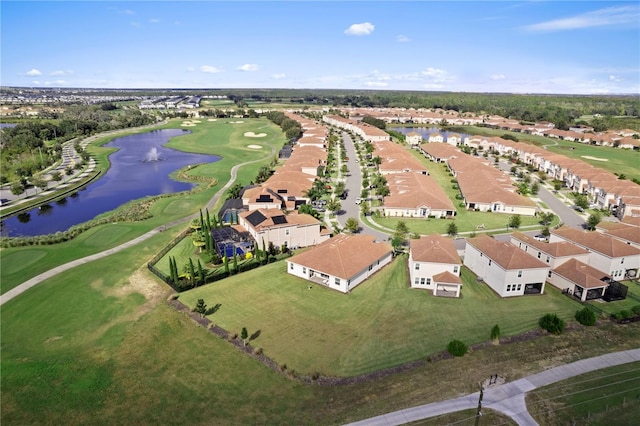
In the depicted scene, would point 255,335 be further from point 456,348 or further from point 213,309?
point 456,348

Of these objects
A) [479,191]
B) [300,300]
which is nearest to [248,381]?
[300,300]

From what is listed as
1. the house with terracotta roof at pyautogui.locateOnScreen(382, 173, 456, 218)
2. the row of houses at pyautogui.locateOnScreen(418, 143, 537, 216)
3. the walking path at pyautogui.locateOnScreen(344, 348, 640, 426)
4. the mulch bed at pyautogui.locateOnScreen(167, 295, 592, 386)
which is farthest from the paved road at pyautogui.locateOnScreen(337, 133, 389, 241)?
the walking path at pyautogui.locateOnScreen(344, 348, 640, 426)

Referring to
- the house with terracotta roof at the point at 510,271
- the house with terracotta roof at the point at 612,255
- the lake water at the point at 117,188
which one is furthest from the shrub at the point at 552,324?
the lake water at the point at 117,188

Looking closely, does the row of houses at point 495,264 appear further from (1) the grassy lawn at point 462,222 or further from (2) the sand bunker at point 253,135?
(2) the sand bunker at point 253,135

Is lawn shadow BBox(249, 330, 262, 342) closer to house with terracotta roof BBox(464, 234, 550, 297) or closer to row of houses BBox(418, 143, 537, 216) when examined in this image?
house with terracotta roof BBox(464, 234, 550, 297)

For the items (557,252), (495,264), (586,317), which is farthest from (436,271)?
(557,252)

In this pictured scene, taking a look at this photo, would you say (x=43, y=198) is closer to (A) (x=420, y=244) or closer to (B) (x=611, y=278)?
(A) (x=420, y=244)

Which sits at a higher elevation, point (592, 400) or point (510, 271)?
point (510, 271)
